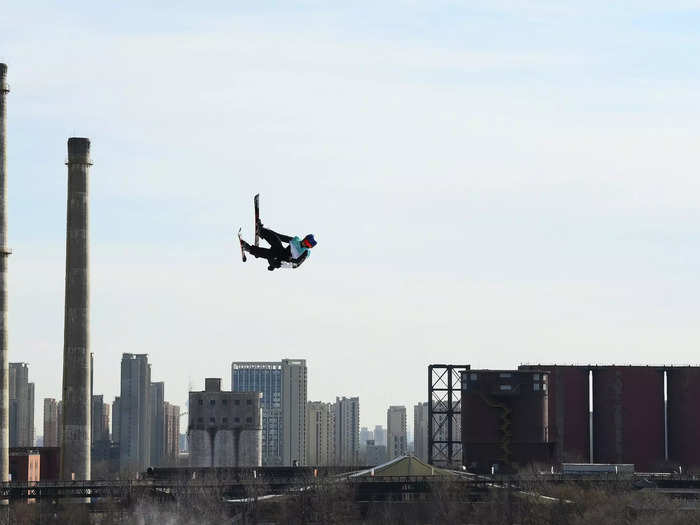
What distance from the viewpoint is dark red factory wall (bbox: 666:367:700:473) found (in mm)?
159750

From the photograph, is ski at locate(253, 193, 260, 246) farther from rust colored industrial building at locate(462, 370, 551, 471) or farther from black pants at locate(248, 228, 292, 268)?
rust colored industrial building at locate(462, 370, 551, 471)

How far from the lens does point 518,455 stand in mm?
146750

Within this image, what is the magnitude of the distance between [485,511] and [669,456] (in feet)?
140

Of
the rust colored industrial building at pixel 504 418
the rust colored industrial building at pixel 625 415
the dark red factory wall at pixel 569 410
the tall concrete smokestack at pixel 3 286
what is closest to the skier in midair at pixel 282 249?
the tall concrete smokestack at pixel 3 286

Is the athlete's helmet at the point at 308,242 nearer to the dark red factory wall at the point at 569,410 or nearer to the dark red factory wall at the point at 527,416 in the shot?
the dark red factory wall at the point at 527,416

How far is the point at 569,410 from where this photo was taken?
525 ft

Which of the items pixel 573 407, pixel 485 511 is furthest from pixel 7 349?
pixel 573 407

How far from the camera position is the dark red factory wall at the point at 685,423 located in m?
160

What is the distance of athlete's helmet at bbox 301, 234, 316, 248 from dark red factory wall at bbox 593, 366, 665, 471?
372 feet

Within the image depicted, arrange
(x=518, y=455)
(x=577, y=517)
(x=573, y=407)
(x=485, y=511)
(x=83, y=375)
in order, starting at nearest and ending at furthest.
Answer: (x=577, y=517) → (x=485, y=511) → (x=83, y=375) → (x=518, y=455) → (x=573, y=407)

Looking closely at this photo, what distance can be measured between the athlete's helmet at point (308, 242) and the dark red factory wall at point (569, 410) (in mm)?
109914

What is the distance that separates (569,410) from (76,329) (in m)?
58.3

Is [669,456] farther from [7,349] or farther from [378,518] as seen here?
[7,349]

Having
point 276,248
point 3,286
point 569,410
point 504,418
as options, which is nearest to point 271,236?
point 276,248
